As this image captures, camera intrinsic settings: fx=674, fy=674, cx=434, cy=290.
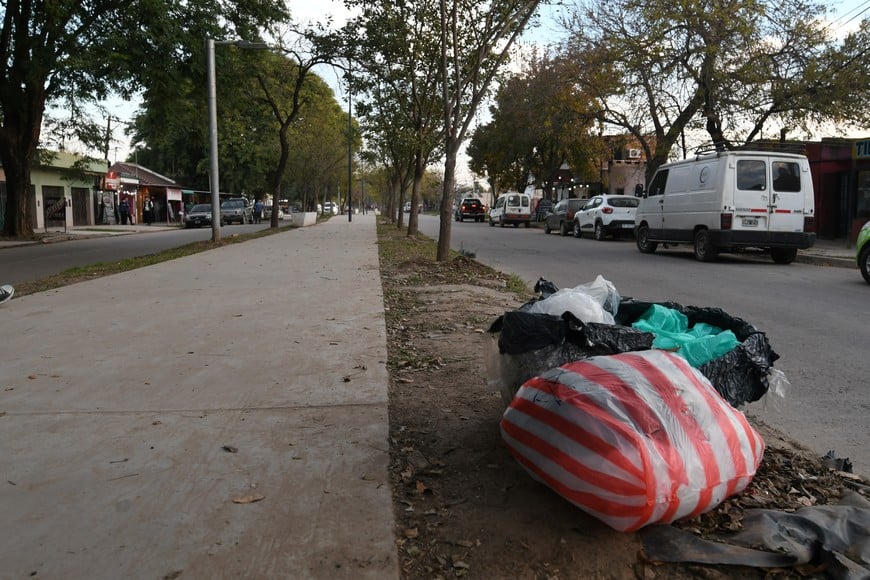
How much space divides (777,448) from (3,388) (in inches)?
184

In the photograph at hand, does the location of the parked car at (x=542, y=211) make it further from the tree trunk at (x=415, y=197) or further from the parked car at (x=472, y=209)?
the tree trunk at (x=415, y=197)

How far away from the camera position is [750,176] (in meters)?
13.5

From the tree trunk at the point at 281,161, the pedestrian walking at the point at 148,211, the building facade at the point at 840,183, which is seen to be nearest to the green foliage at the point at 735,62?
the building facade at the point at 840,183

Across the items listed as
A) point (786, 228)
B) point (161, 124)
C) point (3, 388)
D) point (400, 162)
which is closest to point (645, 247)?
point (786, 228)

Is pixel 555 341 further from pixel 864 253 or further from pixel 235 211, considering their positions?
pixel 235 211

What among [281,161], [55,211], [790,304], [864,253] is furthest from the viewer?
[55,211]

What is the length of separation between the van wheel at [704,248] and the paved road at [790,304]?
0.77 ft

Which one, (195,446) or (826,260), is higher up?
(826,260)

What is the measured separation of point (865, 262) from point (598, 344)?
961 cm

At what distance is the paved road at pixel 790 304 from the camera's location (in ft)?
13.6

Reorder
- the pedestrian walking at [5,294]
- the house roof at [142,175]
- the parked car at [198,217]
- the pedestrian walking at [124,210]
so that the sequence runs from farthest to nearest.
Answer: the house roof at [142,175]
the pedestrian walking at [124,210]
the parked car at [198,217]
the pedestrian walking at [5,294]

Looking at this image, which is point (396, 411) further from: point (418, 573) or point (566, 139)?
point (566, 139)

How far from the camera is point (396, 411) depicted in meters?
3.94

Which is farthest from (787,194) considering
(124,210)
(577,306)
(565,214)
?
(124,210)
